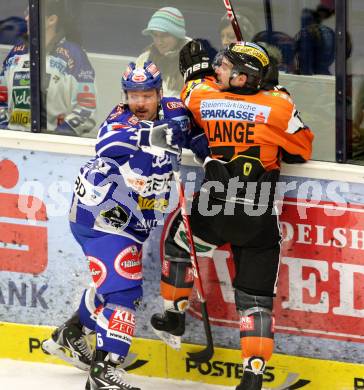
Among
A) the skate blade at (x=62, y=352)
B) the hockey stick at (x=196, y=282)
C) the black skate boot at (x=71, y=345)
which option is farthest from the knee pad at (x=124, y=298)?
the skate blade at (x=62, y=352)

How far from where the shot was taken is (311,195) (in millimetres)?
5512

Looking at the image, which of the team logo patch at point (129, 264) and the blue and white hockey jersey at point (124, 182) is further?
the team logo patch at point (129, 264)

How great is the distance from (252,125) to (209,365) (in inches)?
46.4

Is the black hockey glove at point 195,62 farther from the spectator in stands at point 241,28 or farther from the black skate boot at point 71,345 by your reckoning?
the black skate boot at point 71,345

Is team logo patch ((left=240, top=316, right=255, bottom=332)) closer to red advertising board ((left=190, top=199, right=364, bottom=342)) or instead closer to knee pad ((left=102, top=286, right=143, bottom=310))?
red advertising board ((left=190, top=199, right=364, bottom=342))

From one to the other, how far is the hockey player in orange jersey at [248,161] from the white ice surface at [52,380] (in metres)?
0.51

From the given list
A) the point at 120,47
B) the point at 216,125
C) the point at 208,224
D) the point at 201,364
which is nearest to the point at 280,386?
the point at 201,364

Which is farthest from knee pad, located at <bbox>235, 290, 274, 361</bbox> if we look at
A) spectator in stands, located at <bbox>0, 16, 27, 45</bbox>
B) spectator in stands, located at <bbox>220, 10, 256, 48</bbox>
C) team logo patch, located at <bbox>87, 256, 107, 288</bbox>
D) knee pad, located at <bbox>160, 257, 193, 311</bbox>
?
spectator in stands, located at <bbox>0, 16, 27, 45</bbox>

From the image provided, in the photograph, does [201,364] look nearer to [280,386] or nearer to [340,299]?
[280,386]

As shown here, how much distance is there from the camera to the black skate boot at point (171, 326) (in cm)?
570

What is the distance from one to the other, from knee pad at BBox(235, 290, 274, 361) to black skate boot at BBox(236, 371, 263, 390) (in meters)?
0.07

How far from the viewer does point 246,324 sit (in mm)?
5410

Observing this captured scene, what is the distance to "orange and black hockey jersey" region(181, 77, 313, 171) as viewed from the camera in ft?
17.4

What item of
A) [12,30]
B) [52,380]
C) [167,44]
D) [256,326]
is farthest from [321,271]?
[12,30]
